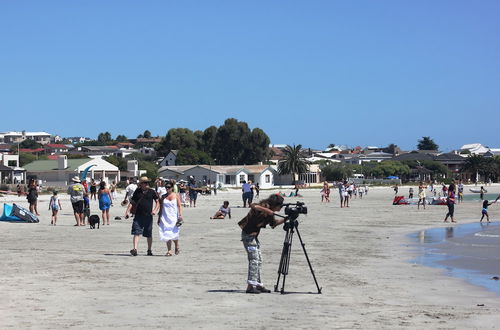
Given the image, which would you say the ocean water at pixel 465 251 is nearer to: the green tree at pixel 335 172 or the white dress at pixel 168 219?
the white dress at pixel 168 219

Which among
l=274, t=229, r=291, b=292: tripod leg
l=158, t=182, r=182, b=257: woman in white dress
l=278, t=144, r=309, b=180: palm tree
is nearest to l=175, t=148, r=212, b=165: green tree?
l=278, t=144, r=309, b=180: palm tree

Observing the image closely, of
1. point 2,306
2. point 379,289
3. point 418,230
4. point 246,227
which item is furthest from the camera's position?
point 418,230

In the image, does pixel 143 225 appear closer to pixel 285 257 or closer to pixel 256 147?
pixel 285 257

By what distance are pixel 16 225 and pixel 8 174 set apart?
6040 cm

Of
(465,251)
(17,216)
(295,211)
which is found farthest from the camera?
(17,216)

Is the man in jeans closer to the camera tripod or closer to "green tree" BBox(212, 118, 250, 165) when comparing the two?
the camera tripod

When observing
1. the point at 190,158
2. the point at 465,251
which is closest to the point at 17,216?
the point at 465,251

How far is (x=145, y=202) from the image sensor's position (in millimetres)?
15141

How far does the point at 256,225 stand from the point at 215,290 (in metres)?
1.16

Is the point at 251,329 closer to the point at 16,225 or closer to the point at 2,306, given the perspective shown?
the point at 2,306

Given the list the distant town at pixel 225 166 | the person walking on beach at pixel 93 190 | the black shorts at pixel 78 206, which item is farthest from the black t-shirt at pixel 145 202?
the distant town at pixel 225 166

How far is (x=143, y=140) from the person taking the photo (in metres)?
195

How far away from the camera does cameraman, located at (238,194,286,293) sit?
10492 mm

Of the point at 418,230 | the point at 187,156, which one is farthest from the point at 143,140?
the point at 418,230
